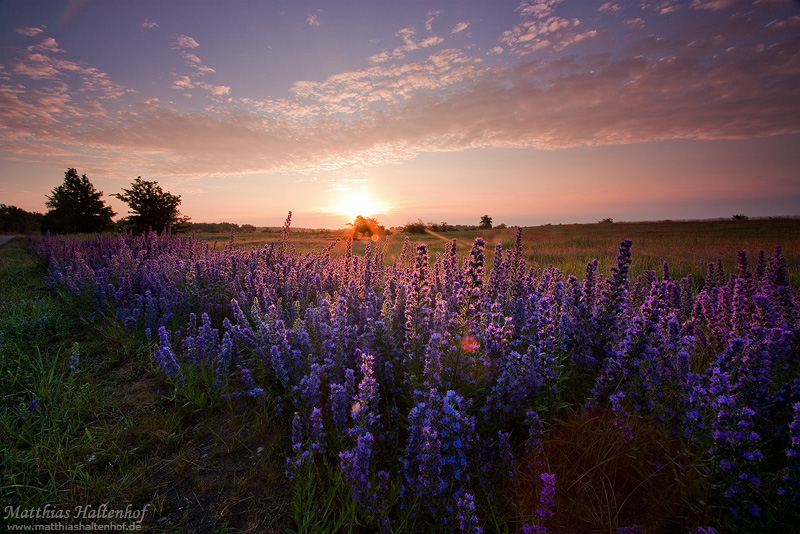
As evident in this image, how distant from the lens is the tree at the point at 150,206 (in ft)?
64.0

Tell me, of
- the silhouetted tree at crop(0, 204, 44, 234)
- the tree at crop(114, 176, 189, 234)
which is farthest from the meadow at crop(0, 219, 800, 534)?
the silhouetted tree at crop(0, 204, 44, 234)

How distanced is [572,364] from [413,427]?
156cm

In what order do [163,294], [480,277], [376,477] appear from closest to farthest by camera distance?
1. [376,477]
2. [480,277]
3. [163,294]

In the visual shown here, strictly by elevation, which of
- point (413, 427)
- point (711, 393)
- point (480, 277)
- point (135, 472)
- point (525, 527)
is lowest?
point (135, 472)

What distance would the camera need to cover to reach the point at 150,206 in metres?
19.8

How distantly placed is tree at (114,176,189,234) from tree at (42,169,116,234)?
15544 mm

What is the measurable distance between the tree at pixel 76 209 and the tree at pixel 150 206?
612 inches

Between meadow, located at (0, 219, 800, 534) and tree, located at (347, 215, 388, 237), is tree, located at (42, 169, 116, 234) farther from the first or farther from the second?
meadow, located at (0, 219, 800, 534)

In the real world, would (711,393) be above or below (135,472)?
above

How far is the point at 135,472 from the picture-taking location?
243 cm

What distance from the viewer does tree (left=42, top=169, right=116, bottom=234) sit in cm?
3064

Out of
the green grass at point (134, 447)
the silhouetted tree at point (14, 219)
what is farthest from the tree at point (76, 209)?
the green grass at point (134, 447)

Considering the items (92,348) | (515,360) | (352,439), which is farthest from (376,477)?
(92,348)

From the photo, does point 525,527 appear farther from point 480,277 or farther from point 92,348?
point 92,348
